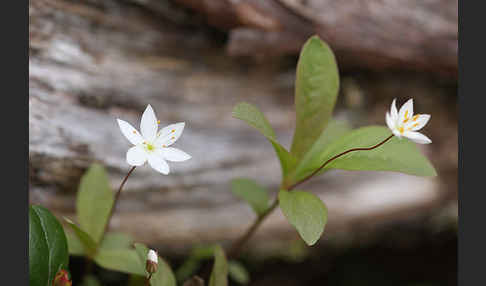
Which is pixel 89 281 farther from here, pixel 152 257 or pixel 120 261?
pixel 152 257

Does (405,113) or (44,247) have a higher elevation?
(405,113)

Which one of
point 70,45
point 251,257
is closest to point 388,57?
point 251,257

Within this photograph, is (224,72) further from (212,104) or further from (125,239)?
(125,239)

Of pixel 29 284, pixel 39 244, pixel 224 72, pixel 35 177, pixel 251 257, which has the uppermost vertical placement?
pixel 224 72

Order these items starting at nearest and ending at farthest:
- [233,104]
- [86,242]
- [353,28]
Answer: [86,242] < [353,28] < [233,104]

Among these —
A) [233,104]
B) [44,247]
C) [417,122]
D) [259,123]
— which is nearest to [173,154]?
Answer: [259,123]

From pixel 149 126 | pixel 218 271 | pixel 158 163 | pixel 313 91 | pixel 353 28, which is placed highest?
pixel 353 28

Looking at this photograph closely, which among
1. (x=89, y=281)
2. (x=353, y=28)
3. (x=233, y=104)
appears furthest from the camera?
(x=233, y=104)
